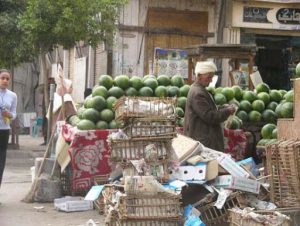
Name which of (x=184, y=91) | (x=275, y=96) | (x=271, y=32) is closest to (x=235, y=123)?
(x=184, y=91)

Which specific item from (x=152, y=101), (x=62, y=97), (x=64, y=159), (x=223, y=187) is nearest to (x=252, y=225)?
(x=223, y=187)

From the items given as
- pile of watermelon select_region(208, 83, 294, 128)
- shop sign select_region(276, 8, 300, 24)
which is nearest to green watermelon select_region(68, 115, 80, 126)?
pile of watermelon select_region(208, 83, 294, 128)

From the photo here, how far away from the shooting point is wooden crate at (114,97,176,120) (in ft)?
19.3

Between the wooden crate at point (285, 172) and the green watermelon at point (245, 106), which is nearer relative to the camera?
the wooden crate at point (285, 172)

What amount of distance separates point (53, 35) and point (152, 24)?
321 centimetres

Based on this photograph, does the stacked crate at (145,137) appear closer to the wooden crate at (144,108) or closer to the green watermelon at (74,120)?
the wooden crate at (144,108)

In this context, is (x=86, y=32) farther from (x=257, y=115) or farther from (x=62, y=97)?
(x=257, y=115)

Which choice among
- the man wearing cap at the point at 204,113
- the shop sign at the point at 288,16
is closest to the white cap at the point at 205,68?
the man wearing cap at the point at 204,113

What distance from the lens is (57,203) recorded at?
812 cm

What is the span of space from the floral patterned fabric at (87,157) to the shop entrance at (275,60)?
32.7 feet

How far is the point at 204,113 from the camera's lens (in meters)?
6.78

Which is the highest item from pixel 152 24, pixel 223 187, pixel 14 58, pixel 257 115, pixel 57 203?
pixel 152 24

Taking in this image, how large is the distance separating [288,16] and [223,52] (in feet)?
19.1

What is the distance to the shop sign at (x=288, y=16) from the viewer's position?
17031 mm
